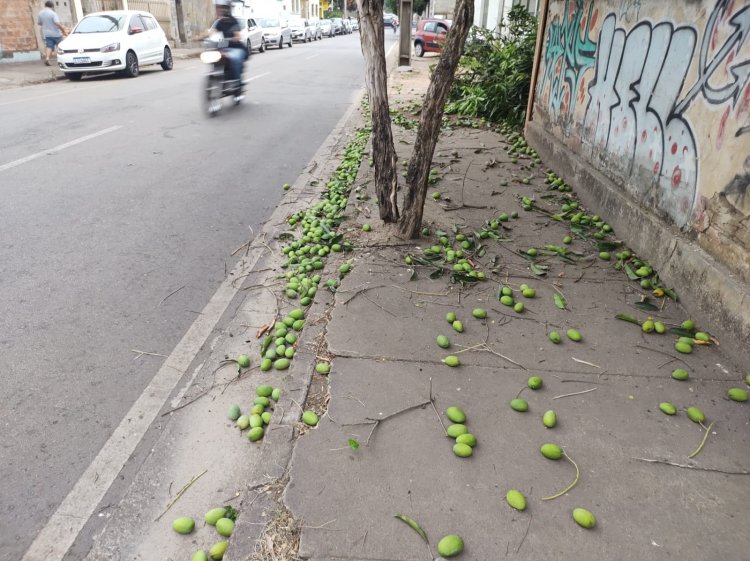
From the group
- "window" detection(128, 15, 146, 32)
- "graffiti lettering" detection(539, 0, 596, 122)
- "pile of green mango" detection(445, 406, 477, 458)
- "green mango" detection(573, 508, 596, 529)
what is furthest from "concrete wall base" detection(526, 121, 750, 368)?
"window" detection(128, 15, 146, 32)

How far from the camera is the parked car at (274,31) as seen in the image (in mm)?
28141

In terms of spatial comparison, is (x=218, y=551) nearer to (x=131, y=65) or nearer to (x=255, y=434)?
(x=255, y=434)

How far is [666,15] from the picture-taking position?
4.54m

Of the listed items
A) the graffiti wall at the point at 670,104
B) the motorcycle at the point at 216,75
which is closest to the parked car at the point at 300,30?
the motorcycle at the point at 216,75

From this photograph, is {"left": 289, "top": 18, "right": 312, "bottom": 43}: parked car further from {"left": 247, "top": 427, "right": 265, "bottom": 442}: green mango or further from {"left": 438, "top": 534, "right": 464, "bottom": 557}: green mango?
{"left": 438, "top": 534, "right": 464, "bottom": 557}: green mango

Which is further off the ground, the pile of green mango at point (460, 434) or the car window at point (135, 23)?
the car window at point (135, 23)

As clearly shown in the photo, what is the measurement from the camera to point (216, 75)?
33.7 ft

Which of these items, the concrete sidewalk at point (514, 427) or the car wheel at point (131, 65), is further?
the car wheel at point (131, 65)

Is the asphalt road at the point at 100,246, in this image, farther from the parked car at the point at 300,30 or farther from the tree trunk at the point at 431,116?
the parked car at the point at 300,30

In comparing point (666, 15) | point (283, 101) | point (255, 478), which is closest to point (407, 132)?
point (283, 101)

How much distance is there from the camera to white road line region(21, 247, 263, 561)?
2252 mm

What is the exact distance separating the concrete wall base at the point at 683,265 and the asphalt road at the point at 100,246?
11.6 feet

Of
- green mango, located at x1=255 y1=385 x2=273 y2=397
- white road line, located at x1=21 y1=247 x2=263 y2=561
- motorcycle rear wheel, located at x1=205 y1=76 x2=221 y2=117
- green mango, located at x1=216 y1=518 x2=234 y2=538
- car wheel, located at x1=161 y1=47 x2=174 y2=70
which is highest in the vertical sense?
car wheel, located at x1=161 y1=47 x2=174 y2=70

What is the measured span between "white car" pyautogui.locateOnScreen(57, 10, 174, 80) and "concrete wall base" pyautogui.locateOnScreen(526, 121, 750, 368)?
48.2 feet
